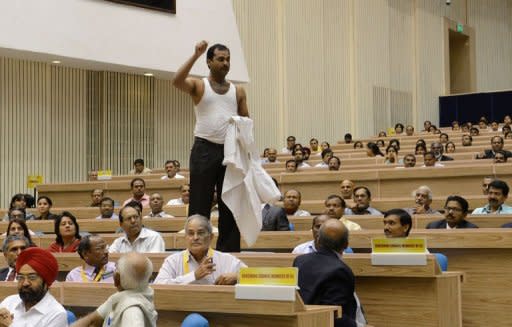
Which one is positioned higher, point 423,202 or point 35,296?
point 423,202

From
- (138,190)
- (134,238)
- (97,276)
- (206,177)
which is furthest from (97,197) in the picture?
(206,177)

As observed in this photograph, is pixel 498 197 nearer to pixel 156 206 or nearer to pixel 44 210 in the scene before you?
pixel 156 206

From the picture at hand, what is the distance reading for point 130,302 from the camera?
3783 millimetres

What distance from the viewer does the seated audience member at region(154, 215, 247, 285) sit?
4.96 m

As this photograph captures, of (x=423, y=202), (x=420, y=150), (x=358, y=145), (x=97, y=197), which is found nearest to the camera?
(x=423, y=202)

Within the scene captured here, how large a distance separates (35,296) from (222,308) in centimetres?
88

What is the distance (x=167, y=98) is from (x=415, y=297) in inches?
556

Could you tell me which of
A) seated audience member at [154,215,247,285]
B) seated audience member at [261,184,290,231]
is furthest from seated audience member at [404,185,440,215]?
seated audience member at [154,215,247,285]

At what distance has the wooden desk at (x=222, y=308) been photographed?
412 centimetres

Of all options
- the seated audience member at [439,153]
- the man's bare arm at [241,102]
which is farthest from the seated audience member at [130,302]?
the seated audience member at [439,153]

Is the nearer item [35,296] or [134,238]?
[35,296]

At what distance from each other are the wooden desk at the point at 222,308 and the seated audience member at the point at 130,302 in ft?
1.55

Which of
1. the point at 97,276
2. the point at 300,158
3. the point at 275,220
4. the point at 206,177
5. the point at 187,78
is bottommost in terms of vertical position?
the point at 97,276

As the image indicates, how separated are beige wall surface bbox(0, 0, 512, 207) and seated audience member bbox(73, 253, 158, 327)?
1227 cm
